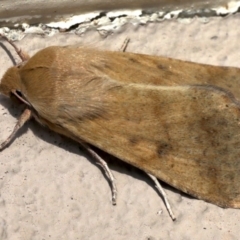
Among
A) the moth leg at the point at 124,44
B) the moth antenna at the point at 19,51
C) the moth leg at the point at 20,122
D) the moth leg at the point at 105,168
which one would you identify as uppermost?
the moth antenna at the point at 19,51

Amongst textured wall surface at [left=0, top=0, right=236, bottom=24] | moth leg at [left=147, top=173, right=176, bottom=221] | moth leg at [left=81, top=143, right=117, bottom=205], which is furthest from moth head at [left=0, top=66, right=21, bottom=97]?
moth leg at [left=147, top=173, right=176, bottom=221]

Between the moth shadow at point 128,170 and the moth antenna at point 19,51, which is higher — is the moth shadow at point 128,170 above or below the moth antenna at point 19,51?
below

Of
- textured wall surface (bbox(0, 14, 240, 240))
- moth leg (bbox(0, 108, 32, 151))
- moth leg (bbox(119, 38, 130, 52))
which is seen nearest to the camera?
textured wall surface (bbox(0, 14, 240, 240))

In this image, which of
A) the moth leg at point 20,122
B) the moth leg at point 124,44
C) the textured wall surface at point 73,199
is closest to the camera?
the textured wall surface at point 73,199

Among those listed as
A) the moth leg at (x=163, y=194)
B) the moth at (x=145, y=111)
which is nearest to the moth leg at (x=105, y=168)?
the moth at (x=145, y=111)

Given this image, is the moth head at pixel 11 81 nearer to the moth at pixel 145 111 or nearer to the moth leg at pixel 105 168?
the moth at pixel 145 111

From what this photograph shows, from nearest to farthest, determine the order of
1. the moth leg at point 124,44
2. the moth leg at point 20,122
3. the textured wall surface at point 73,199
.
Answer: the textured wall surface at point 73,199
the moth leg at point 20,122
the moth leg at point 124,44

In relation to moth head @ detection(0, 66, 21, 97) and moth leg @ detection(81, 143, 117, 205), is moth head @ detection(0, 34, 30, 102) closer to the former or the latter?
moth head @ detection(0, 66, 21, 97)
